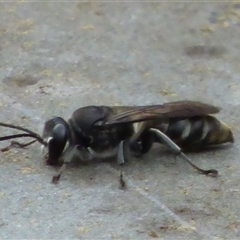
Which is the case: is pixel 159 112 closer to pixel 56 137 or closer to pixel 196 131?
pixel 196 131

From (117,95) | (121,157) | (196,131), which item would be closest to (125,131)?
(121,157)

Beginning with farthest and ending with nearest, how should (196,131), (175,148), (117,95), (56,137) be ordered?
(117,95), (196,131), (175,148), (56,137)

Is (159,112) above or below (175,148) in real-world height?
above

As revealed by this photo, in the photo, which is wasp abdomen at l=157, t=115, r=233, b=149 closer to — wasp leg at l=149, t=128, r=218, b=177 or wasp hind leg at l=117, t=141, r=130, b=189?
wasp leg at l=149, t=128, r=218, b=177

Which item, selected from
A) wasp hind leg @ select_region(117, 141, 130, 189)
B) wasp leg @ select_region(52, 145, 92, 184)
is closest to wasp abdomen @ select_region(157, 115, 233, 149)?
wasp hind leg @ select_region(117, 141, 130, 189)

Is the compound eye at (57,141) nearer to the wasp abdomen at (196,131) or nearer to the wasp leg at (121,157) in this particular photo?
the wasp leg at (121,157)

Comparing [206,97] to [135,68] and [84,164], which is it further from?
[84,164]

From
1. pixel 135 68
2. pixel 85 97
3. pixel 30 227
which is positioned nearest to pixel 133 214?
pixel 30 227
